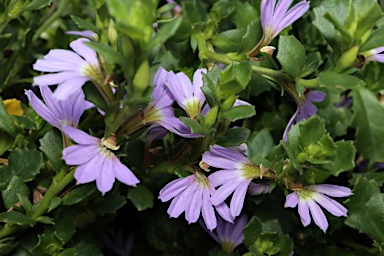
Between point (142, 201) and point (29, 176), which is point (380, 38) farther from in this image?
point (29, 176)

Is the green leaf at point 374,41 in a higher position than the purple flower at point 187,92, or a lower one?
higher

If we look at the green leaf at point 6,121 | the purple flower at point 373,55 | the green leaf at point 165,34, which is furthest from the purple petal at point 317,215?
the green leaf at point 6,121

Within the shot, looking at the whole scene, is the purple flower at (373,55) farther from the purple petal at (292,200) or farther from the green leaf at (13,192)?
the green leaf at (13,192)

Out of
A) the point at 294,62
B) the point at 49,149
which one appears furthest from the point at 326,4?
the point at 49,149

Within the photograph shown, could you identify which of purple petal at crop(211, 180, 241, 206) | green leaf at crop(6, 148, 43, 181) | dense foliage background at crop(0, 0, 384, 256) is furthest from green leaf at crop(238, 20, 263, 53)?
green leaf at crop(6, 148, 43, 181)

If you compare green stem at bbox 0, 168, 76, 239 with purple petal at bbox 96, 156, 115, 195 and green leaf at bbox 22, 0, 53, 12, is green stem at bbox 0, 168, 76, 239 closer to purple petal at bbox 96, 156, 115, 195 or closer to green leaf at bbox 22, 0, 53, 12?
purple petal at bbox 96, 156, 115, 195

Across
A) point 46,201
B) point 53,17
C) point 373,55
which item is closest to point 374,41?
point 373,55

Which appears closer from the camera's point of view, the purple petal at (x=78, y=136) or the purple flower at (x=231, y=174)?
the purple petal at (x=78, y=136)
